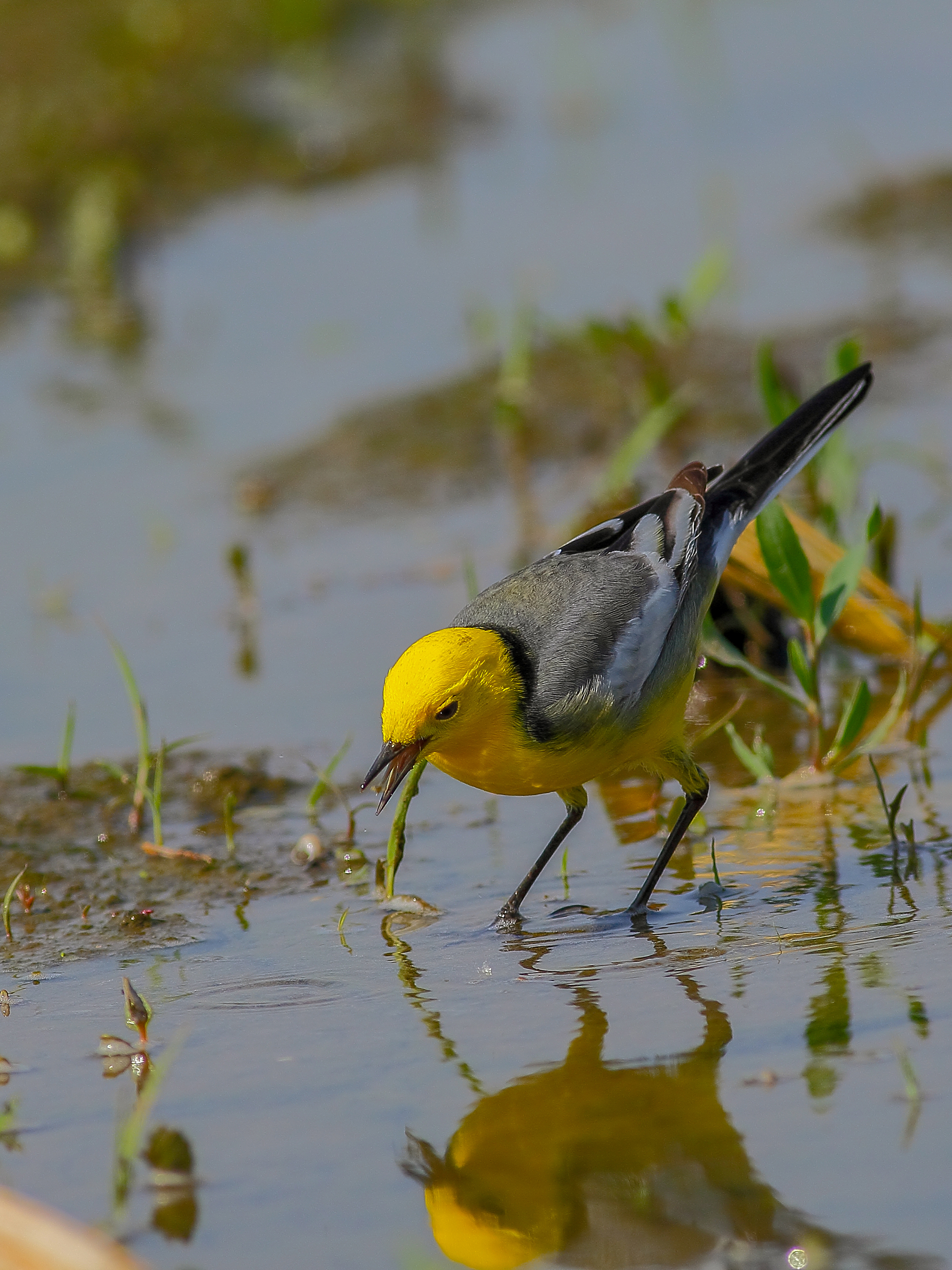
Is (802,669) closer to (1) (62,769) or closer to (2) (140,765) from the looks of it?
(2) (140,765)

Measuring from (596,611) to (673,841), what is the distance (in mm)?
708

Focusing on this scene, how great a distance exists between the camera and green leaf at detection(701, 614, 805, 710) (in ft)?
17.4

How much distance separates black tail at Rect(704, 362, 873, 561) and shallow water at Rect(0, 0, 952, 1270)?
899 millimetres

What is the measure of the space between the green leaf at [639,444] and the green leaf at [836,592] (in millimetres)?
2187

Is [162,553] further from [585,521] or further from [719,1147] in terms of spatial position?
[719,1147]

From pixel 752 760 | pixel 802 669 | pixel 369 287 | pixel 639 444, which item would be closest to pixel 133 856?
pixel 752 760

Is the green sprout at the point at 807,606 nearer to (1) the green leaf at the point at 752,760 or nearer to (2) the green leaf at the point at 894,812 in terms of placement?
(1) the green leaf at the point at 752,760

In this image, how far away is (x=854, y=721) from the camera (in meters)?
5.09

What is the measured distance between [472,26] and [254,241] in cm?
643

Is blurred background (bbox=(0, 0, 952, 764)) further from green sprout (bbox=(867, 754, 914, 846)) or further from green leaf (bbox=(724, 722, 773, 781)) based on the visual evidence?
green sprout (bbox=(867, 754, 914, 846))

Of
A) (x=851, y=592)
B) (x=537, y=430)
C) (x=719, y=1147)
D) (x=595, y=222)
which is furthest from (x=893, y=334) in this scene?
(x=719, y=1147)

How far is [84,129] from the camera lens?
46.5ft

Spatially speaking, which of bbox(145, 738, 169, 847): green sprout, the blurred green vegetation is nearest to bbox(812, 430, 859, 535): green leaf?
bbox(145, 738, 169, 847): green sprout

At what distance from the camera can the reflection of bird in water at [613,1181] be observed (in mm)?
2816
